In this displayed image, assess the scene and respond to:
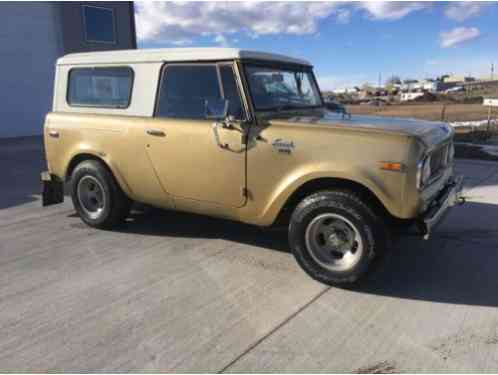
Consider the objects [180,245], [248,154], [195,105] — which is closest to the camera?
[248,154]

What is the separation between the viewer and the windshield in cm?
396

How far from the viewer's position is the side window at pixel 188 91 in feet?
13.1

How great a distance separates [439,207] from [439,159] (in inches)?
20.9

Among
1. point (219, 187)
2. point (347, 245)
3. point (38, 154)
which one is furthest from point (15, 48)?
point (347, 245)

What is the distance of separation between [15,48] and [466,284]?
54.4ft

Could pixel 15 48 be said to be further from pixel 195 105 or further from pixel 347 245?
pixel 347 245

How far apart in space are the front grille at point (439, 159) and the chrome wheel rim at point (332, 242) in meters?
0.91

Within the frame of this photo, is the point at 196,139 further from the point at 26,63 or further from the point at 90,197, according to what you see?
the point at 26,63

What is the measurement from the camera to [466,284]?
3.59 meters

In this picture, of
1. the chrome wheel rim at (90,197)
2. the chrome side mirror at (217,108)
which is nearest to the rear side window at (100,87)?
the chrome wheel rim at (90,197)

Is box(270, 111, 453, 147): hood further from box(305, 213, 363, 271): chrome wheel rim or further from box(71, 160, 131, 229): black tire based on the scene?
box(71, 160, 131, 229): black tire

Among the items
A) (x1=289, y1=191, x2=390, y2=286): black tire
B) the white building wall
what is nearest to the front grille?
(x1=289, y1=191, x2=390, y2=286): black tire

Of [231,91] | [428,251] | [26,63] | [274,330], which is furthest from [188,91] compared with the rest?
[26,63]

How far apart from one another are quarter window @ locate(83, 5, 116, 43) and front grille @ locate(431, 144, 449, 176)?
16.8 metres
